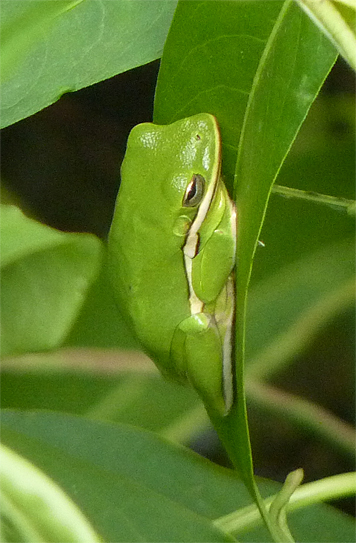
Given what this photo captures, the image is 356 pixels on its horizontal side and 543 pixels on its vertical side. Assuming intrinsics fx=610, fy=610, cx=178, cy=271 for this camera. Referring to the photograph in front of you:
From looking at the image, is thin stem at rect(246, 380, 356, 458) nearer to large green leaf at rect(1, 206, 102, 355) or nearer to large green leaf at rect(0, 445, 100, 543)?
large green leaf at rect(1, 206, 102, 355)

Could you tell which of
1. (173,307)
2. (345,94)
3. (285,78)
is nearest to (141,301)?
(173,307)

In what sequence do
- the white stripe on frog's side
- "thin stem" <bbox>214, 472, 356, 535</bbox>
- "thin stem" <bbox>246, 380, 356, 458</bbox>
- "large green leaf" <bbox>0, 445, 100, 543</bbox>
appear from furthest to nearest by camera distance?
"thin stem" <bbox>246, 380, 356, 458</bbox> → the white stripe on frog's side → "thin stem" <bbox>214, 472, 356, 535</bbox> → "large green leaf" <bbox>0, 445, 100, 543</bbox>

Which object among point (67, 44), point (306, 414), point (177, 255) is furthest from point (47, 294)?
point (306, 414)

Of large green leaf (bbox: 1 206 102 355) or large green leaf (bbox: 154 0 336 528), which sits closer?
large green leaf (bbox: 154 0 336 528)

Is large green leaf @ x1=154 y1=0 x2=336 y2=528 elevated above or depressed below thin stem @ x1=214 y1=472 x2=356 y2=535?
above

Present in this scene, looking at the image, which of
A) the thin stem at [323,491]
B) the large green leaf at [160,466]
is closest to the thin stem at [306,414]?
the large green leaf at [160,466]

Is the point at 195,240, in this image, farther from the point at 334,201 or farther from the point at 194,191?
the point at 334,201

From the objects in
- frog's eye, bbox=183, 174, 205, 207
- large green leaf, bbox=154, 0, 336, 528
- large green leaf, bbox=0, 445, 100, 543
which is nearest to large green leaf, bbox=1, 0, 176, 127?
large green leaf, bbox=154, 0, 336, 528

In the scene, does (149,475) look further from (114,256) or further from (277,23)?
(277,23)
